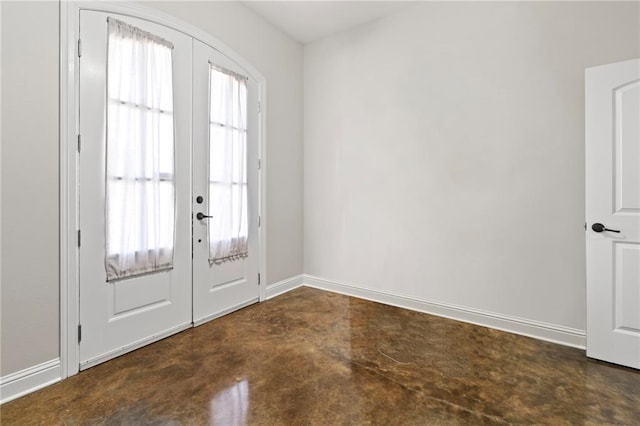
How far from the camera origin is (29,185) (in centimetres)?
189

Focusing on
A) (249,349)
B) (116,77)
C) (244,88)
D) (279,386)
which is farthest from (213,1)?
(279,386)

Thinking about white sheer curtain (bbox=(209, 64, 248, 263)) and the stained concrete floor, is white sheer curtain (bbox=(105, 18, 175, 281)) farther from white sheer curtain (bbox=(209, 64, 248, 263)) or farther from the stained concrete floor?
the stained concrete floor

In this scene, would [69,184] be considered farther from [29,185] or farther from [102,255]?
[102,255]

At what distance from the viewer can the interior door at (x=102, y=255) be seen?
2.12m

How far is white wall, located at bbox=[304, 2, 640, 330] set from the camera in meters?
2.47

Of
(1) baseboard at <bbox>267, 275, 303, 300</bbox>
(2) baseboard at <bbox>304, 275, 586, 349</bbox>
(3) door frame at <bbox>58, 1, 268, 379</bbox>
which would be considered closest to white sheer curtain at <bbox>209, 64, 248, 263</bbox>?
(1) baseboard at <bbox>267, 275, 303, 300</bbox>

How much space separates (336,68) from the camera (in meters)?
3.82

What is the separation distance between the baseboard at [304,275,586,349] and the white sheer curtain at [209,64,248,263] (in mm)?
1473

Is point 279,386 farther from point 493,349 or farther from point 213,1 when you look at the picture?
point 213,1

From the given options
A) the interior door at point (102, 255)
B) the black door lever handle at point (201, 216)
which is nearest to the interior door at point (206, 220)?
the black door lever handle at point (201, 216)

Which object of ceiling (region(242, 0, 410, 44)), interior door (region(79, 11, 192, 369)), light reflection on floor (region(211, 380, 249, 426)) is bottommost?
light reflection on floor (region(211, 380, 249, 426))

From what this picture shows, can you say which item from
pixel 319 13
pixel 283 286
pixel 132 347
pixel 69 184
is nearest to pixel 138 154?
pixel 69 184

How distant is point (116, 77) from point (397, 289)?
10.8ft

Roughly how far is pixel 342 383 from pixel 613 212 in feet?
7.63
